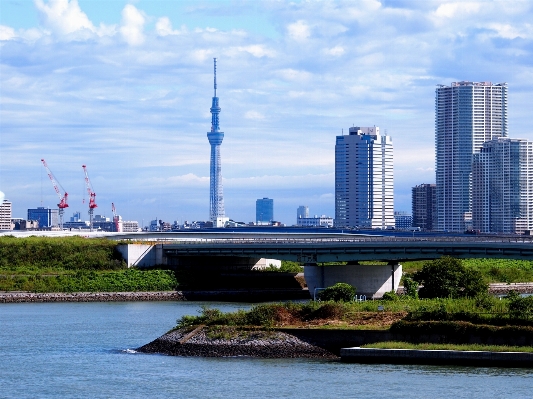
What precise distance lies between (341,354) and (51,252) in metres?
69.8

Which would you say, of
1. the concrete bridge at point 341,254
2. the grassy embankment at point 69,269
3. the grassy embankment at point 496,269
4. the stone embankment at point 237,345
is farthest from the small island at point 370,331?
the grassy embankment at point 496,269

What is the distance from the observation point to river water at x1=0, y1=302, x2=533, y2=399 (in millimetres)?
44500

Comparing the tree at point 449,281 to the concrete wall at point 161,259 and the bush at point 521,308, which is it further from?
the concrete wall at point 161,259

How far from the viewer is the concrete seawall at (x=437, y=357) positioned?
161ft

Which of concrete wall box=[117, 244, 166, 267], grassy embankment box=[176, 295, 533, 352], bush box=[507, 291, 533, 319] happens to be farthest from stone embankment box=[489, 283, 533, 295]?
bush box=[507, 291, 533, 319]

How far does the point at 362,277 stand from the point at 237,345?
48455 mm

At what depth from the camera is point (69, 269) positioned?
112438 mm

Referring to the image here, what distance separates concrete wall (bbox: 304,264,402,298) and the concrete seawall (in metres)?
48.4

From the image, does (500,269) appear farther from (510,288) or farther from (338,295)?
(338,295)

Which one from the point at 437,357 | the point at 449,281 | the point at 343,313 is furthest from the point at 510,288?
the point at 437,357

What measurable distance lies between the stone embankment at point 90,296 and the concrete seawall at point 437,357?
51385mm

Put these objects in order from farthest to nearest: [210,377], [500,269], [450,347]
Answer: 1. [500,269]
2. [450,347]
3. [210,377]

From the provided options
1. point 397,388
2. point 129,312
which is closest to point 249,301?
point 129,312

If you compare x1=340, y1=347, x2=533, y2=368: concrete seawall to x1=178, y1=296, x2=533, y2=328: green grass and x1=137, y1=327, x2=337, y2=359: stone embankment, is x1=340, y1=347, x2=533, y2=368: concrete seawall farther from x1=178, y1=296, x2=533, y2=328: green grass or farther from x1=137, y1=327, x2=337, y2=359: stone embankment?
x1=178, y1=296, x2=533, y2=328: green grass
